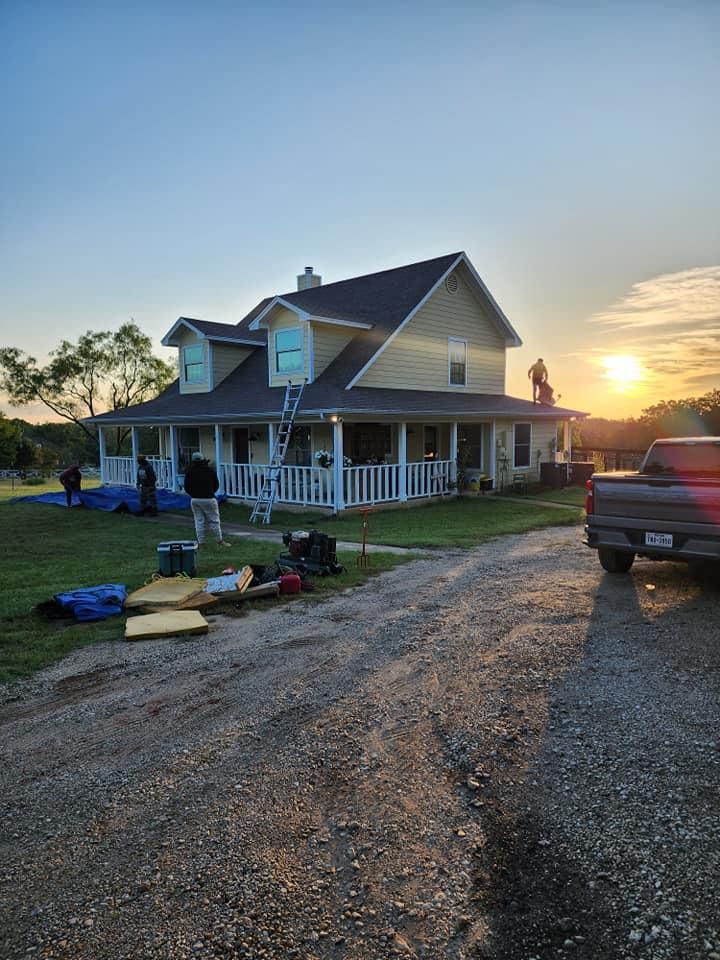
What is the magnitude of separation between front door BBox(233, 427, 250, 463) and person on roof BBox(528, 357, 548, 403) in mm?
11659

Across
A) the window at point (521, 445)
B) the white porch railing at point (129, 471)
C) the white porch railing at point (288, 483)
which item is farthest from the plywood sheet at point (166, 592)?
the window at point (521, 445)

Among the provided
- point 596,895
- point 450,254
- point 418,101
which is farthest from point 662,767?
point 450,254

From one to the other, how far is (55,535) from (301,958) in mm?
13704

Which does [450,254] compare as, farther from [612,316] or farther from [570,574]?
[570,574]

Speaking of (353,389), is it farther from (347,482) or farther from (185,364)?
(185,364)

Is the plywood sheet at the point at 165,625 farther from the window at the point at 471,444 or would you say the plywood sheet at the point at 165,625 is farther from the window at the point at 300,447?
the window at the point at 471,444

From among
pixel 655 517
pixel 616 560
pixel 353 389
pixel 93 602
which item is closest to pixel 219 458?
pixel 353 389

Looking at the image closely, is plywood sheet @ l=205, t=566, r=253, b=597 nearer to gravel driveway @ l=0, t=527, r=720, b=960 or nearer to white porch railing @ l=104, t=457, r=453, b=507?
gravel driveway @ l=0, t=527, r=720, b=960

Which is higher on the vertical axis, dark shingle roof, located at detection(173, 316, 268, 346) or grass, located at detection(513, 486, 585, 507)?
dark shingle roof, located at detection(173, 316, 268, 346)

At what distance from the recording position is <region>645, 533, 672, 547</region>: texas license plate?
26.2 ft

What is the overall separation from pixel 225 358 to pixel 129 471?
19.4 ft

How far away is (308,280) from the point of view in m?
27.8

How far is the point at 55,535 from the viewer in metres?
14.2

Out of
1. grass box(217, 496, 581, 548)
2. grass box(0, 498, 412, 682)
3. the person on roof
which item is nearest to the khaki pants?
grass box(0, 498, 412, 682)
